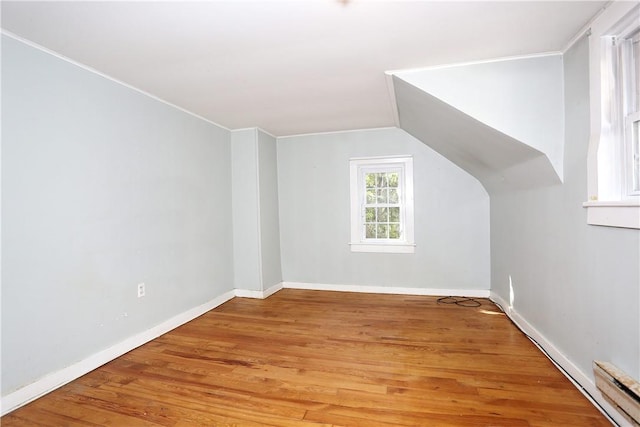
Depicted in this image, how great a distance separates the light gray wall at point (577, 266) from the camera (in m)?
1.57

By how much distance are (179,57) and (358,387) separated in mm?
2589

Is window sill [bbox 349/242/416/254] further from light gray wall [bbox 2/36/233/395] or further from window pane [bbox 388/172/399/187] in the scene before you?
light gray wall [bbox 2/36/233/395]

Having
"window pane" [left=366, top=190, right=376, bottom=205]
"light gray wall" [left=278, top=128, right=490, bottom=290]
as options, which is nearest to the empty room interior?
"light gray wall" [left=278, top=128, right=490, bottom=290]

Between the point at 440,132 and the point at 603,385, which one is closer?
the point at 603,385

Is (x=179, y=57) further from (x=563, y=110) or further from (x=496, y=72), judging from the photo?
(x=563, y=110)

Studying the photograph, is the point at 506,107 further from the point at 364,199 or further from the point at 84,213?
the point at 84,213

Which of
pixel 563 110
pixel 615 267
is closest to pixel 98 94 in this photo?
pixel 563 110

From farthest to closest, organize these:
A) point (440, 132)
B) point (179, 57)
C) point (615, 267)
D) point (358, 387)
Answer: point (440, 132) → point (179, 57) → point (358, 387) → point (615, 267)

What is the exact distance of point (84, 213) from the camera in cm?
226

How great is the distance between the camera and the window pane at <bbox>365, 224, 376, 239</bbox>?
4.36 metres

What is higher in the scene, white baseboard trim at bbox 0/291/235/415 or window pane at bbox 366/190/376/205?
window pane at bbox 366/190/376/205

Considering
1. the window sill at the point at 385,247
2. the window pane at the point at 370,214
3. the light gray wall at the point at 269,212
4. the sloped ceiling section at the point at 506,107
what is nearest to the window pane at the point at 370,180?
the window pane at the point at 370,214

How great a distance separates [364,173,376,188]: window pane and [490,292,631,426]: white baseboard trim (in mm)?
2270

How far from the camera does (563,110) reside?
2.11 meters
